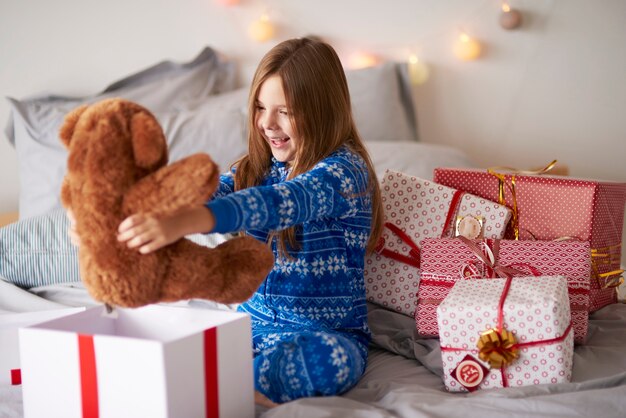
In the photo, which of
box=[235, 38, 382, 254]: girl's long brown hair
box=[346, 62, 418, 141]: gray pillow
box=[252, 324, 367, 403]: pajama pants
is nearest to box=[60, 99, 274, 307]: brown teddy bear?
box=[252, 324, 367, 403]: pajama pants

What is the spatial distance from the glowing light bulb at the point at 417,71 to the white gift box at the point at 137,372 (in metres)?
1.51

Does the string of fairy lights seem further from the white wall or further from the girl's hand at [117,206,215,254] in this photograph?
the girl's hand at [117,206,215,254]

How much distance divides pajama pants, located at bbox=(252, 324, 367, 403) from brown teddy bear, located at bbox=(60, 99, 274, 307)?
25cm

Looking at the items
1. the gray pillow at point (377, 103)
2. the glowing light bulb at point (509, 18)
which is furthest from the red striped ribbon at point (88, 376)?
the glowing light bulb at point (509, 18)

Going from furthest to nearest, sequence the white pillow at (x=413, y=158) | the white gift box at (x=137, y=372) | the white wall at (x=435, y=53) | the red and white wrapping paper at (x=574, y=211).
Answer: the white wall at (x=435, y=53) < the white pillow at (x=413, y=158) < the red and white wrapping paper at (x=574, y=211) < the white gift box at (x=137, y=372)

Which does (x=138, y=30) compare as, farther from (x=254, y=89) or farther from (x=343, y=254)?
(x=343, y=254)

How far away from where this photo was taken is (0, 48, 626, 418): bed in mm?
1052

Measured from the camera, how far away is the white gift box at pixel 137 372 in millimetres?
922

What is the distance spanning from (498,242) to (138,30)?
4.86 ft

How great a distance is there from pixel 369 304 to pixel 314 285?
30cm

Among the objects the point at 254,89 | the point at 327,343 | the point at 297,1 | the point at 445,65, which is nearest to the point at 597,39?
the point at 445,65

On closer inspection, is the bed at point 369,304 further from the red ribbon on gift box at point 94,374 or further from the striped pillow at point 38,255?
the red ribbon on gift box at point 94,374

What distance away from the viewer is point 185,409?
95 cm

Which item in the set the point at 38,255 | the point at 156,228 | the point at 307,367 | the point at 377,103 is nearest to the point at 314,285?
the point at 307,367
